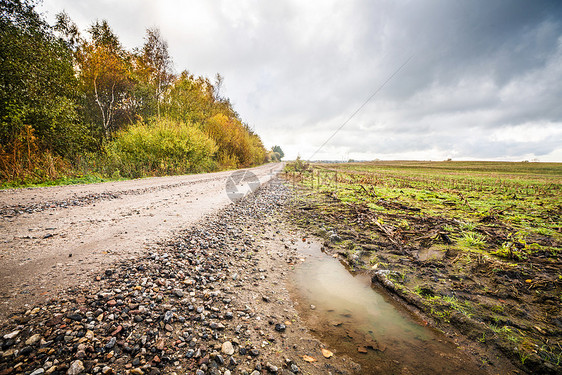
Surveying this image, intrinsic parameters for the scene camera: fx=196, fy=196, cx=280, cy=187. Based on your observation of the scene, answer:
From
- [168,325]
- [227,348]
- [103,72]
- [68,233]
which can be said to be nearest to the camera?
[227,348]

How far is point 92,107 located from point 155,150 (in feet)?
47.0

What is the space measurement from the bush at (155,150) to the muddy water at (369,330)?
1987cm

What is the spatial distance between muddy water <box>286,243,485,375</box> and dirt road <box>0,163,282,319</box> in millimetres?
3573

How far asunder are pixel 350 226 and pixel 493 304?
3.94m

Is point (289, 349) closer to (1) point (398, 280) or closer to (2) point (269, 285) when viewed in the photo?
(2) point (269, 285)

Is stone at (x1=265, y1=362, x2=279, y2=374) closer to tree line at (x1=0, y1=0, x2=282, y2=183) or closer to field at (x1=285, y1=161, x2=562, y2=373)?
field at (x1=285, y1=161, x2=562, y2=373)

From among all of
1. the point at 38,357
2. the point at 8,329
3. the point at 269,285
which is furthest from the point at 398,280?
the point at 8,329

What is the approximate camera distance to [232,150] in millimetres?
37062

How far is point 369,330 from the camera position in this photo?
2850 millimetres

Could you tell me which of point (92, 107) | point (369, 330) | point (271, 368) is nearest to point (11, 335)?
point (271, 368)

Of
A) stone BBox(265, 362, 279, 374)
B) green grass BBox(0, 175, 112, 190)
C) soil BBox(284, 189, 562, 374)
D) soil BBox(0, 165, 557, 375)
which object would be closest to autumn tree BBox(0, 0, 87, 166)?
green grass BBox(0, 175, 112, 190)

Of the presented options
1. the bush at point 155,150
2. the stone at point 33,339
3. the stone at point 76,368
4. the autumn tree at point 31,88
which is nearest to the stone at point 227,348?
the stone at point 76,368

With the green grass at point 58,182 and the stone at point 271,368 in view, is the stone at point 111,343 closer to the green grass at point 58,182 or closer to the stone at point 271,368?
the stone at point 271,368

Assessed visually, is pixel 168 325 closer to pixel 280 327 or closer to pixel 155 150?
pixel 280 327
